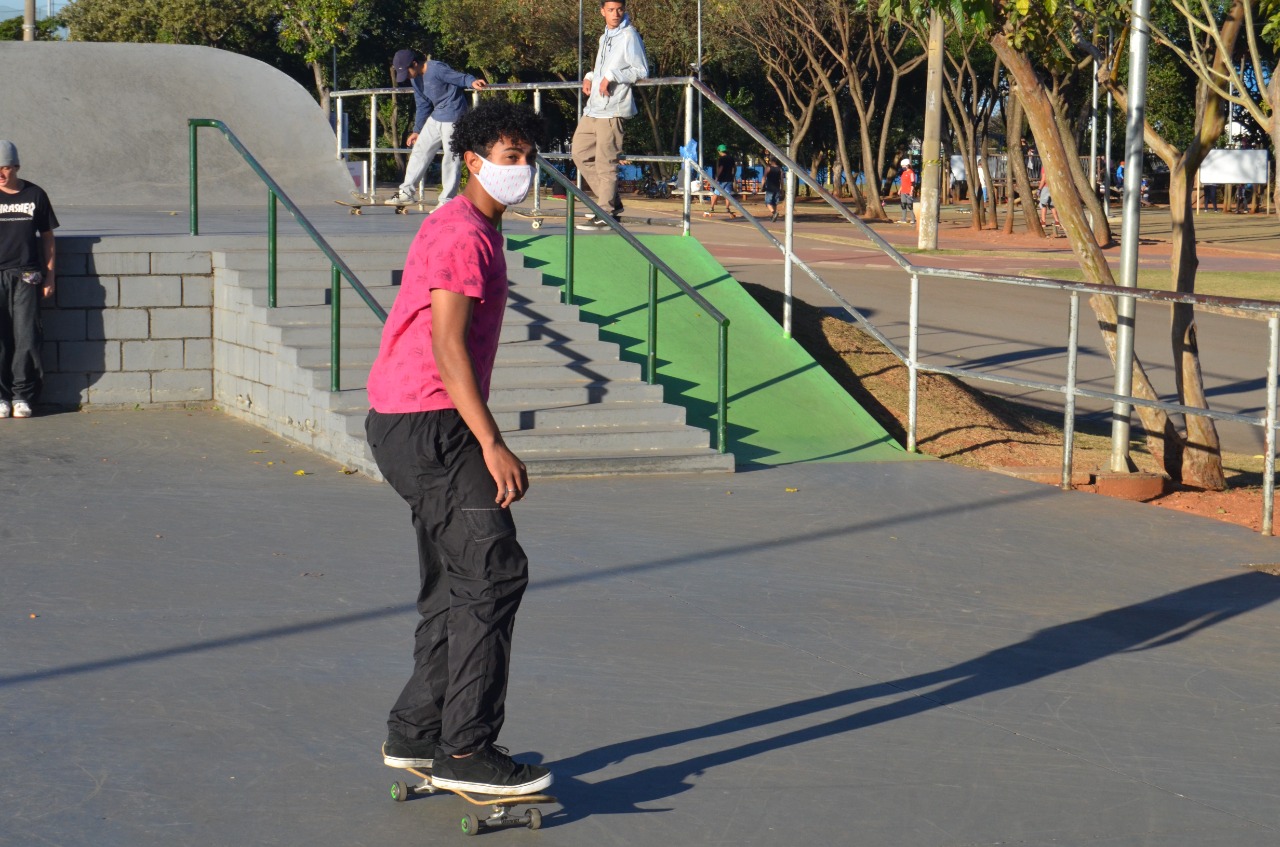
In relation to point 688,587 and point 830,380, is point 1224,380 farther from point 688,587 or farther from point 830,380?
point 688,587

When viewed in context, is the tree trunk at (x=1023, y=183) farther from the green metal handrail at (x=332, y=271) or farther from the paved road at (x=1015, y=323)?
the green metal handrail at (x=332, y=271)

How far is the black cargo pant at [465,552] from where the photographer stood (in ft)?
12.7

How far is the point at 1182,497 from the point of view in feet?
31.7

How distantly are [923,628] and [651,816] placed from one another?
2169 millimetres

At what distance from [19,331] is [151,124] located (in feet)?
26.9

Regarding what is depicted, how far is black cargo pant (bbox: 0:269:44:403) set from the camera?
31.5 feet

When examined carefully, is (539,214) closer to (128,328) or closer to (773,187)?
(128,328)

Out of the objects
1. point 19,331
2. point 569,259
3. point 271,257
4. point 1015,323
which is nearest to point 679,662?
point 271,257

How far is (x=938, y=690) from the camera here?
5.20 m

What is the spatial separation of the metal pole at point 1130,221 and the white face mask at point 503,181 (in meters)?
5.74

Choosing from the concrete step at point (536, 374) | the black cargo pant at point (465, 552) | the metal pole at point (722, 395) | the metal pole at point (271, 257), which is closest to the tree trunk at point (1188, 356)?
the metal pole at point (722, 395)

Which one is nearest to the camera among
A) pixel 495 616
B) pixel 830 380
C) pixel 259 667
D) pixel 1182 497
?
pixel 495 616

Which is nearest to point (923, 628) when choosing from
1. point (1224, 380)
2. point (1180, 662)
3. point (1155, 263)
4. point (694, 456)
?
point (1180, 662)

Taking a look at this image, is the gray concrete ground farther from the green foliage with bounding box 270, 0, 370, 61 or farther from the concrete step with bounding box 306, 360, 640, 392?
the green foliage with bounding box 270, 0, 370, 61
